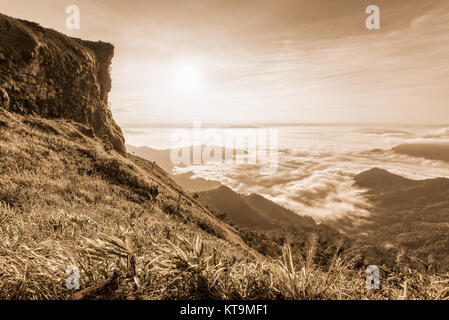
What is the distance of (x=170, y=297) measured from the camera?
2.54 metres

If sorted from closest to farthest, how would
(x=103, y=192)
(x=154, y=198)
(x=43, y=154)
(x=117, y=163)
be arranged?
(x=103, y=192)
(x=43, y=154)
(x=154, y=198)
(x=117, y=163)

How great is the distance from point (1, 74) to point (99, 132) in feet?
52.2

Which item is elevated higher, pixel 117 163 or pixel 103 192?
pixel 117 163

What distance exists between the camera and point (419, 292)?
9.34 ft

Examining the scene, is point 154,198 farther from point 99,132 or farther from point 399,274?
point 99,132

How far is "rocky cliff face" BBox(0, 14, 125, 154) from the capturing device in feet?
79.8

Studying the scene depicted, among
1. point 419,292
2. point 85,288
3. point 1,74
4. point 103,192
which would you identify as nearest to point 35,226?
point 85,288

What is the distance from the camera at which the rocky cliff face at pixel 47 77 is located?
2433 centimetres

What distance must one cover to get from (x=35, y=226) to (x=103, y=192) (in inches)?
384

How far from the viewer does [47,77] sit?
28953 millimetres

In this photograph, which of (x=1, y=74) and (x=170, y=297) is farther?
(x=1, y=74)

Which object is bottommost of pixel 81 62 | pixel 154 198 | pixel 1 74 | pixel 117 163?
pixel 154 198

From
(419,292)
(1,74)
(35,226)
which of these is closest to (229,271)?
(419,292)
